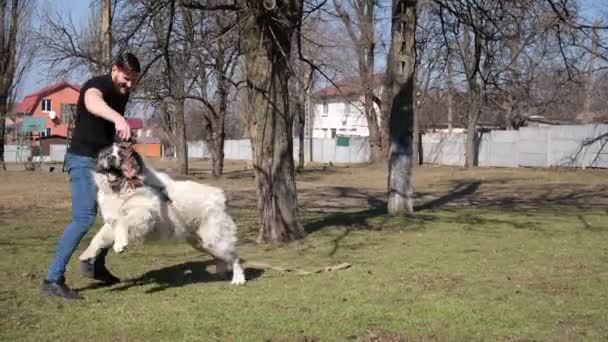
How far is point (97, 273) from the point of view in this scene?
673 cm

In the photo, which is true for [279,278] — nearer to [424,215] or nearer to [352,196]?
[424,215]

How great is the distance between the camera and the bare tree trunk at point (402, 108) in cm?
1353

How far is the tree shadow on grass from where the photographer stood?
22.4ft

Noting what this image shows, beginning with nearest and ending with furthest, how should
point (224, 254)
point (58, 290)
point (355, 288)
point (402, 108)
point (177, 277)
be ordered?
point (58, 290)
point (355, 288)
point (224, 254)
point (177, 277)
point (402, 108)

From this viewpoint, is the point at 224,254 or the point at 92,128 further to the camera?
the point at 224,254

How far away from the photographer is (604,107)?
51344 mm

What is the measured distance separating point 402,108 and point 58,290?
8892mm

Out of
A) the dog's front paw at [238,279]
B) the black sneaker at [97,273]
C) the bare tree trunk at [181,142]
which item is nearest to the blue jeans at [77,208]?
the black sneaker at [97,273]

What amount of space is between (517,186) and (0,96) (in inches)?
1190

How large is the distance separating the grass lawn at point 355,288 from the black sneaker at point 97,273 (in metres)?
0.13

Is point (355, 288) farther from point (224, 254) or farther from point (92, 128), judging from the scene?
point (92, 128)

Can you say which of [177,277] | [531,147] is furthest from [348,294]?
[531,147]

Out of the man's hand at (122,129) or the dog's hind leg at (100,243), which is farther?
the dog's hind leg at (100,243)

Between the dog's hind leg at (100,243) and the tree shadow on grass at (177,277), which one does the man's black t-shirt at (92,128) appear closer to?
the dog's hind leg at (100,243)
